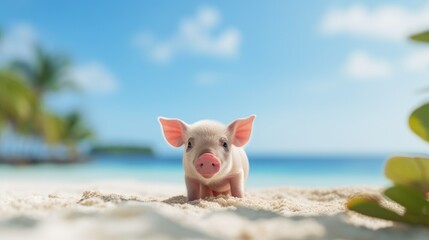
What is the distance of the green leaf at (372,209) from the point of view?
2.24 m

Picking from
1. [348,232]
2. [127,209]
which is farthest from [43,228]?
[348,232]

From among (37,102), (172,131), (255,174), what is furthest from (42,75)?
(172,131)

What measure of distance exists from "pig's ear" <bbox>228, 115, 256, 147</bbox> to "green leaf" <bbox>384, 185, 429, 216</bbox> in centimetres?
143

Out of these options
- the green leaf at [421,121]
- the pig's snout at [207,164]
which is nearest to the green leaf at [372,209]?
the green leaf at [421,121]

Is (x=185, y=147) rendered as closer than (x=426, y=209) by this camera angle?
No

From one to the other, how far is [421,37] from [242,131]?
159 cm

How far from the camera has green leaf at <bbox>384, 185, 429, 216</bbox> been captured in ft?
7.40

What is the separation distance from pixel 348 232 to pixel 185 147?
1.68 metres

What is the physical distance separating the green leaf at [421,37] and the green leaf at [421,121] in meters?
0.31

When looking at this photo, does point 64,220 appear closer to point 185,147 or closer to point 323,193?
point 185,147

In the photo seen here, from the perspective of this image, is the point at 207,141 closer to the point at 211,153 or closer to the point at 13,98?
the point at 211,153

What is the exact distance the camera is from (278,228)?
1823 millimetres

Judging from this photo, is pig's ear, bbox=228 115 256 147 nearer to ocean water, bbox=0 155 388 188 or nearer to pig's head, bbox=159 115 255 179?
pig's head, bbox=159 115 255 179

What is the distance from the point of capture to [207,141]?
10.8 ft
